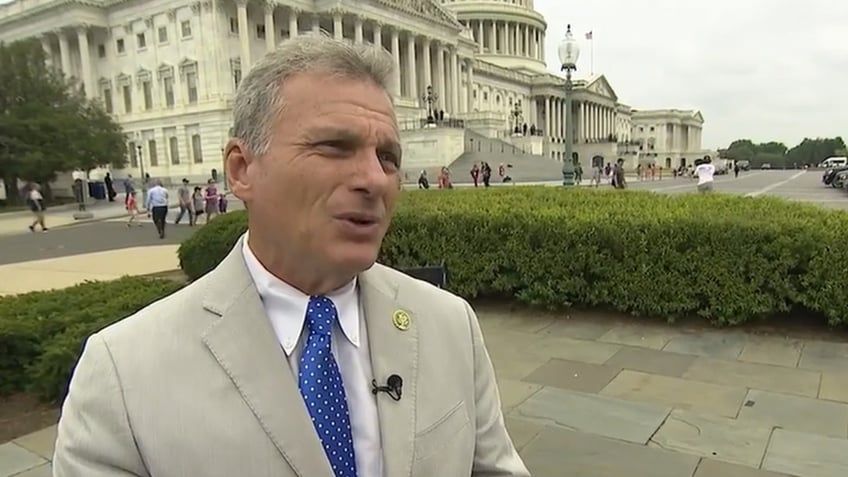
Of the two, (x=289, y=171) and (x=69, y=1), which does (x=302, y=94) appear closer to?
(x=289, y=171)

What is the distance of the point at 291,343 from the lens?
153 centimetres

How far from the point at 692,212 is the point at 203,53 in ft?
179

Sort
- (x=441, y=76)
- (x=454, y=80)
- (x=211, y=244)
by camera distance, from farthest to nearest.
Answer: (x=454, y=80) → (x=441, y=76) → (x=211, y=244)

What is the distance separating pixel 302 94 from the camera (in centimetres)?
151

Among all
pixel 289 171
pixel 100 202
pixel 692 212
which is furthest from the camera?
pixel 100 202

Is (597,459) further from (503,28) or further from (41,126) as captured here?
(503,28)

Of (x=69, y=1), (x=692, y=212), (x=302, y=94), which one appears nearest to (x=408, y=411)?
(x=302, y=94)

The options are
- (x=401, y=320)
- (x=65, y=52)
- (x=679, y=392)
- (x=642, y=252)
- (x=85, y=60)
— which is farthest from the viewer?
(x=65, y=52)

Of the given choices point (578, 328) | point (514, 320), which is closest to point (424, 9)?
point (514, 320)

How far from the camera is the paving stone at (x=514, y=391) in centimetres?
527

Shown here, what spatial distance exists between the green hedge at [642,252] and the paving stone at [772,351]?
13.4 inches

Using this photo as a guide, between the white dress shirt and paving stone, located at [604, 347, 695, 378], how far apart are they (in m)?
4.88

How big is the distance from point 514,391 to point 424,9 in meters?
72.1

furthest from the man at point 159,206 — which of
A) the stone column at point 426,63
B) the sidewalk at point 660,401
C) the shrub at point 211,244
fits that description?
the stone column at point 426,63
